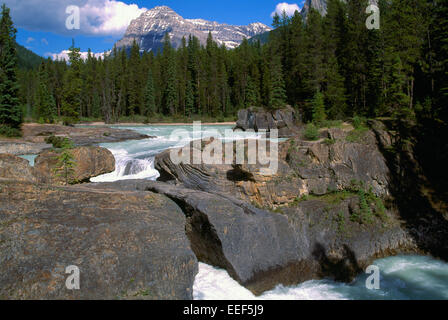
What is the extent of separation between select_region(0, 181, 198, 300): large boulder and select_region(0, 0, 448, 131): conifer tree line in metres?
10.1

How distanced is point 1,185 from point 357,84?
1346 inches

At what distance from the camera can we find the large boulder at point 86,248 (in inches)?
187

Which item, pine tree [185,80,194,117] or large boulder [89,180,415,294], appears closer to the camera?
large boulder [89,180,415,294]

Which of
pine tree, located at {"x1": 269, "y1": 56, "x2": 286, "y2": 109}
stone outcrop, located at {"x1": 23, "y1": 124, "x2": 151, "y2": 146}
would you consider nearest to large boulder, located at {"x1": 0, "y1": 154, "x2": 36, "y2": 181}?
stone outcrop, located at {"x1": 23, "y1": 124, "x2": 151, "y2": 146}

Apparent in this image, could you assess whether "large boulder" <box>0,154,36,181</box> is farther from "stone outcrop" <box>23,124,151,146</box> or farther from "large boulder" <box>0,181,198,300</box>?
"stone outcrop" <box>23,124,151,146</box>

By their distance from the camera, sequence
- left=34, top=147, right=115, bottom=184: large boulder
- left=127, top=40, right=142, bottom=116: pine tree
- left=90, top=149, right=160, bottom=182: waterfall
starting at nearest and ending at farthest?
left=34, top=147, right=115, bottom=184: large boulder < left=90, top=149, right=160, bottom=182: waterfall < left=127, top=40, right=142, bottom=116: pine tree

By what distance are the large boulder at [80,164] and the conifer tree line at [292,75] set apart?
14.6ft

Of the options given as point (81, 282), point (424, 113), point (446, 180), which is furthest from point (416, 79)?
point (81, 282)

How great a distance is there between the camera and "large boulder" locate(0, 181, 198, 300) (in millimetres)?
4762

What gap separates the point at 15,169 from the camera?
951 centimetres

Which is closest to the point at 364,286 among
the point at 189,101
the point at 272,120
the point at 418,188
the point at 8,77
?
the point at 418,188

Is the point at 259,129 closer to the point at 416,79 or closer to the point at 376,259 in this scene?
the point at 416,79

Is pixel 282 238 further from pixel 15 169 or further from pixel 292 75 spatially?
pixel 292 75
